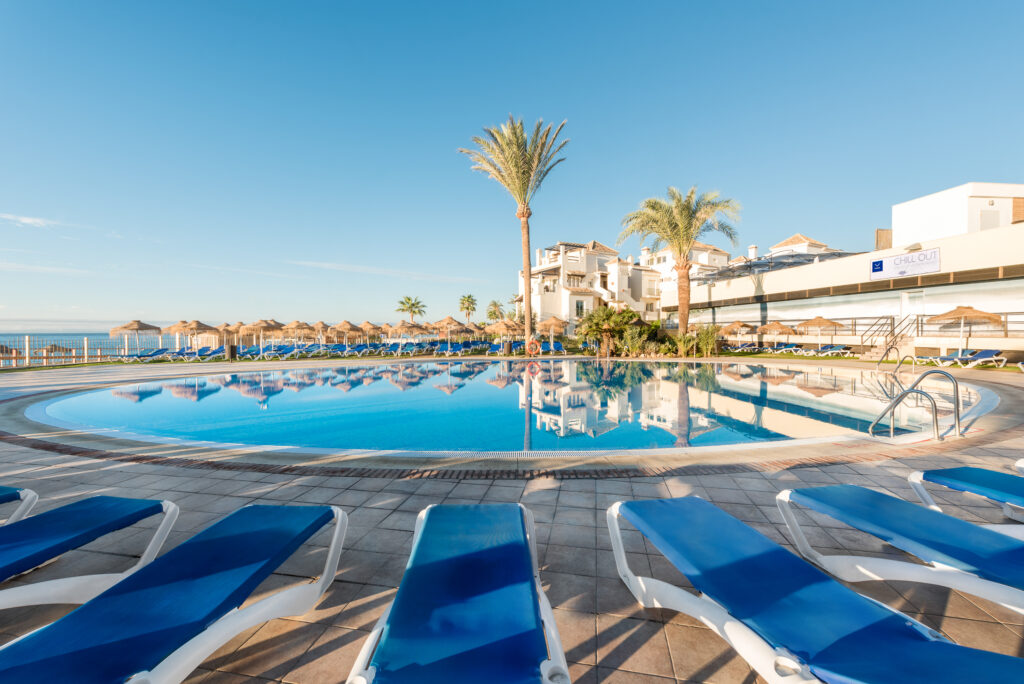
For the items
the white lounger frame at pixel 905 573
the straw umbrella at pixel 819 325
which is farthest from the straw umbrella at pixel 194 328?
the straw umbrella at pixel 819 325

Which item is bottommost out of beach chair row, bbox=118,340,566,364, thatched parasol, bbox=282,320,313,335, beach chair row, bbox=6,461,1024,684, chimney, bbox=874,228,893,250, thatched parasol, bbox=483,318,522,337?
beach chair row, bbox=6,461,1024,684

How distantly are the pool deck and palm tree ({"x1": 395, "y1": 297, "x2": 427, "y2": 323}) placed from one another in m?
54.8

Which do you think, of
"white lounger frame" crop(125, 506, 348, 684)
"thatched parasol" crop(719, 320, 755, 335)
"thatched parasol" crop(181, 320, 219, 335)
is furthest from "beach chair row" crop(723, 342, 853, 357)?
"thatched parasol" crop(181, 320, 219, 335)

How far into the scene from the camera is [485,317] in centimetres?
6469

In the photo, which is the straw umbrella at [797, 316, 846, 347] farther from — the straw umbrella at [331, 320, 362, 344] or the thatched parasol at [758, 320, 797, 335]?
the straw umbrella at [331, 320, 362, 344]

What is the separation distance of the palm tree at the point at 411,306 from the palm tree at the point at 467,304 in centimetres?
759

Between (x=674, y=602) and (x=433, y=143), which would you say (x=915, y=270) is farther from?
(x=433, y=143)

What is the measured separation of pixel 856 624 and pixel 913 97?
105ft

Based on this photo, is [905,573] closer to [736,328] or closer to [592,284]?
[736,328]

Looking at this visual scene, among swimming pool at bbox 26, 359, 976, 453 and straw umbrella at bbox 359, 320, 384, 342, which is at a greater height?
A: straw umbrella at bbox 359, 320, 384, 342

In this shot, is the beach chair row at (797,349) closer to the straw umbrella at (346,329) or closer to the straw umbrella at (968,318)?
the straw umbrella at (968,318)

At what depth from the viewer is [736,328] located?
2580 centimetres

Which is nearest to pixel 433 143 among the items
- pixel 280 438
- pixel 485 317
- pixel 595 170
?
pixel 595 170

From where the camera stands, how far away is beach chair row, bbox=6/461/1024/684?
49.7 inches
